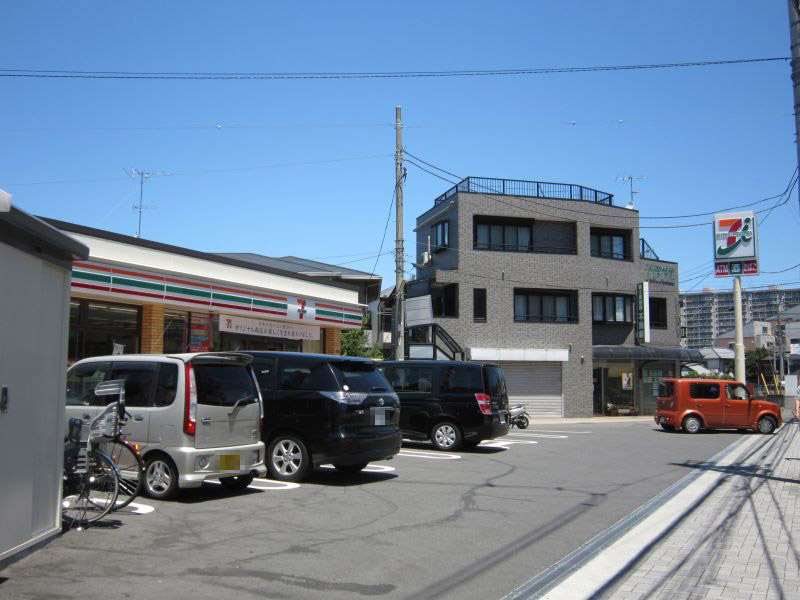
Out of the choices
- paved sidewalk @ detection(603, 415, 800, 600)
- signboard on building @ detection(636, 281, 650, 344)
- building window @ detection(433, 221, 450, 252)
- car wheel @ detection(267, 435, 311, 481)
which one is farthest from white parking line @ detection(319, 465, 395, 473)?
signboard on building @ detection(636, 281, 650, 344)

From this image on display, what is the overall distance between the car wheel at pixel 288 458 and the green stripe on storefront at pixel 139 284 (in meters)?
6.62

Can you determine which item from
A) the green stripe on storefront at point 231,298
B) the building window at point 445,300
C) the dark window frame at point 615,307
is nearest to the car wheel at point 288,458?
the green stripe on storefront at point 231,298

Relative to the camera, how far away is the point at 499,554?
688 cm

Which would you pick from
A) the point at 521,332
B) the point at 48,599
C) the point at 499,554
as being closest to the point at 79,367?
the point at 48,599

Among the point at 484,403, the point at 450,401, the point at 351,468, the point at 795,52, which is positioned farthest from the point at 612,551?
the point at 795,52

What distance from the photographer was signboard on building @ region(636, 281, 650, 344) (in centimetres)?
3603

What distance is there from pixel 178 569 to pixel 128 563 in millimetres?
481

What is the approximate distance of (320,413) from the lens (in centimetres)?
1031

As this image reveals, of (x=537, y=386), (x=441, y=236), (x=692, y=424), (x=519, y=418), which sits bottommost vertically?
(x=692, y=424)

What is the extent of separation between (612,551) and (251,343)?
14.6m

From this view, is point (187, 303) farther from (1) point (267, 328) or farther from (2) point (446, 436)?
(2) point (446, 436)

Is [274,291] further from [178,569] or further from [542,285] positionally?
[542,285]

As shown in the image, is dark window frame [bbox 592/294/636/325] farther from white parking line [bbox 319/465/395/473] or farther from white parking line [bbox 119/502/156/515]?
white parking line [bbox 119/502/156/515]

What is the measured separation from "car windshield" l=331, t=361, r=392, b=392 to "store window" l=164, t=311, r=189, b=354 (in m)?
8.11
